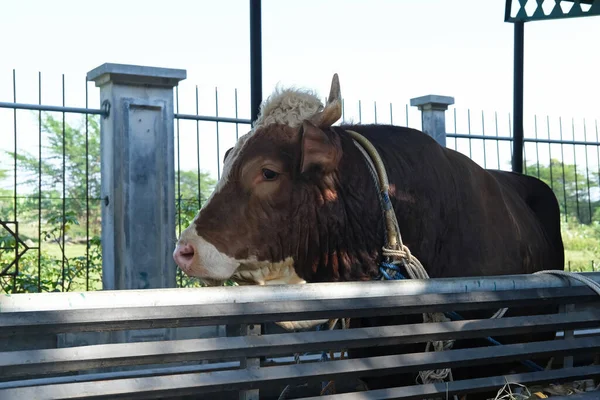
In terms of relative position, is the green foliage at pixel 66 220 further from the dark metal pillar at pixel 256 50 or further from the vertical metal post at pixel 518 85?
the vertical metal post at pixel 518 85

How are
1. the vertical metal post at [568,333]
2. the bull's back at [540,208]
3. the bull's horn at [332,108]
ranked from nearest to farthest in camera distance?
the vertical metal post at [568,333] → the bull's horn at [332,108] → the bull's back at [540,208]

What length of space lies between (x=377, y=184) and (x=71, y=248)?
31.5 feet

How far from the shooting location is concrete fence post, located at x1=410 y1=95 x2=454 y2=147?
336 inches

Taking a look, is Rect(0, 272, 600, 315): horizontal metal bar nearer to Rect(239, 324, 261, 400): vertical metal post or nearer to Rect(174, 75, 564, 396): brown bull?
Rect(239, 324, 261, 400): vertical metal post

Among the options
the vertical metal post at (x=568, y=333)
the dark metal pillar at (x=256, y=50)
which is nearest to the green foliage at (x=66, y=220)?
the dark metal pillar at (x=256, y=50)

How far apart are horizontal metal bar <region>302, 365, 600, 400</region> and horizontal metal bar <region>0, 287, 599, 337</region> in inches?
10.0

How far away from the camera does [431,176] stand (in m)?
3.70

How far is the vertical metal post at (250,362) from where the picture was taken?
7.30 feet

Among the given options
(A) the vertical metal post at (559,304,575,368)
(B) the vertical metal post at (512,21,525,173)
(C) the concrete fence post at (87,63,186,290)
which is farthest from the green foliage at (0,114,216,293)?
(A) the vertical metal post at (559,304,575,368)

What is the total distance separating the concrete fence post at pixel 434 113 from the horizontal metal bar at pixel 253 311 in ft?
19.3

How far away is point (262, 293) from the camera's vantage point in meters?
2.28

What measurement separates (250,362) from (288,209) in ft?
3.97

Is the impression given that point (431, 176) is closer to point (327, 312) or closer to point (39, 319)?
point (327, 312)

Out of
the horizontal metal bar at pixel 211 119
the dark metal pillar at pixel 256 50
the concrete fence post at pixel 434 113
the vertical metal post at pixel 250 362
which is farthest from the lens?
the concrete fence post at pixel 434 113
